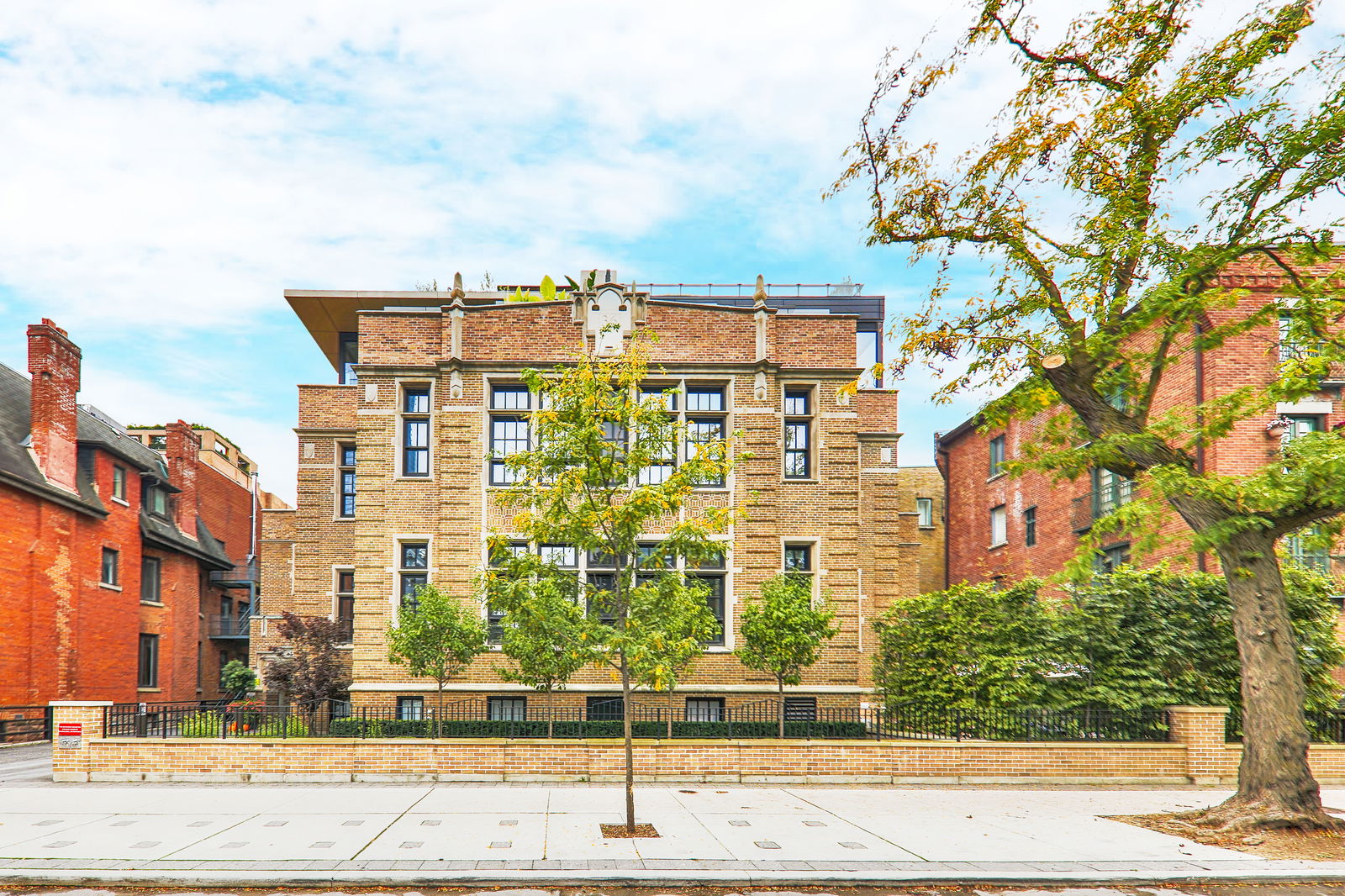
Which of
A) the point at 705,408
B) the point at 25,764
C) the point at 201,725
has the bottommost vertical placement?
the point at 25,764

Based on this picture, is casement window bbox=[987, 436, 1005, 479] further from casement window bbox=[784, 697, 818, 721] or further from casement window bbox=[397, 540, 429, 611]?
casement window bbox=[397, 540, 429, 611]

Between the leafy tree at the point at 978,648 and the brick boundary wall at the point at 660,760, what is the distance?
141 cm

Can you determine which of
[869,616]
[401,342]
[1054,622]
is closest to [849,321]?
[869,616]

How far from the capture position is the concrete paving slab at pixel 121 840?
32.1ft

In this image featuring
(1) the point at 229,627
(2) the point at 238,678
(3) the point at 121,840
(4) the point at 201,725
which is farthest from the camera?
(1) the point at 229,627

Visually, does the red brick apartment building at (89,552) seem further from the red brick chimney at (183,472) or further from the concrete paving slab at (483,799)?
the concrete paving slab at (483,799)

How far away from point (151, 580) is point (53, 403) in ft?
28.1

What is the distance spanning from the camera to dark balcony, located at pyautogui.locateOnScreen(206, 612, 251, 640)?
1512 inches

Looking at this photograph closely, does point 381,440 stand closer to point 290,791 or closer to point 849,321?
point 290,791

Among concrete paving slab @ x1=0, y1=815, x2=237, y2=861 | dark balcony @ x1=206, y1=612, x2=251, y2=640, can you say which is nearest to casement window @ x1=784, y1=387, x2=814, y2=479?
concrete paving slab @ x1=0, y1=815, x2=237, y2=861

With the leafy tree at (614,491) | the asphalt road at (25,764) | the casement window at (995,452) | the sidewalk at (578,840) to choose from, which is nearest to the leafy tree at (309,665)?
the asphalt road at (25,764)

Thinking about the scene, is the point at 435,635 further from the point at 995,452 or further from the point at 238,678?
the point at 995,452

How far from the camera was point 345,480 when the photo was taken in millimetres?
26922

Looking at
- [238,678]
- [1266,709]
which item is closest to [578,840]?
[1266,709]
